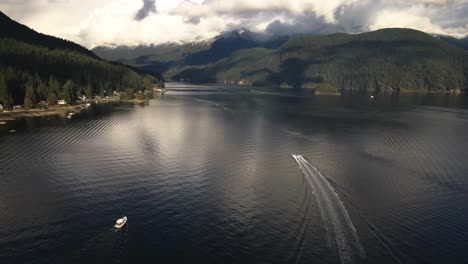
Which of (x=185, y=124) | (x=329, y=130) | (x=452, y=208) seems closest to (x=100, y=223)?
(x=452, y=208)

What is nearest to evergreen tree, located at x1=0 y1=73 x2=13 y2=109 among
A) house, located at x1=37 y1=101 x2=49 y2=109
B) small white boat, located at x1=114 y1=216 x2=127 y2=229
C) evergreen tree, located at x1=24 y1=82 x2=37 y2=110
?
evergreen tree, located at x1=24 y1=82 x2=37 y2=110

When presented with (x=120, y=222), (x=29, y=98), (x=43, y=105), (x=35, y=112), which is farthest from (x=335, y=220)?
(x=43, y=105)

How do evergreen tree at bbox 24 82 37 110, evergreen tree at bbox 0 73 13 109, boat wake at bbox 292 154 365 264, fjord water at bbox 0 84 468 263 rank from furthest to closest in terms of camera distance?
evergreen tree at bbox 24 82 37 110
evergreen tree at bbox 0 73 13 109
fjord water at bbox 0 84 468 263
boat wake at bbox 292 154 365 264

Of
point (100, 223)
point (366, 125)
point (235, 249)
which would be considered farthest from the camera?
point (366, 125)

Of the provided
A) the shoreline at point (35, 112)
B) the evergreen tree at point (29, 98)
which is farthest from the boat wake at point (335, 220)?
the evergreen tree at point (29, 98)

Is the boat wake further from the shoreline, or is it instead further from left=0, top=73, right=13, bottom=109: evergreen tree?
left=0, top=73, right=13, bottom=109: evergreen tree

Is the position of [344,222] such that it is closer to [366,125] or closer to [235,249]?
[235,249]

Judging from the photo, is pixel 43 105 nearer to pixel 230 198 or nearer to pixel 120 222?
pixel 230 198
